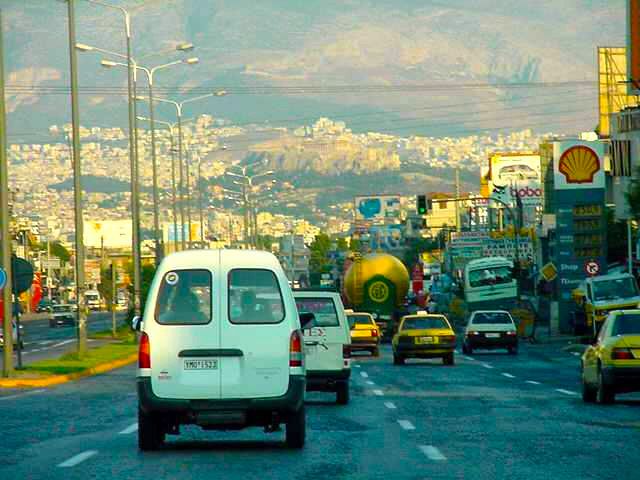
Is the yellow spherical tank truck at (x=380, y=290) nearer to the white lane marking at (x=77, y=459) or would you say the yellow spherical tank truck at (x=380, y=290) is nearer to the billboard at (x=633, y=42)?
the billboard at (x=633, y=42)

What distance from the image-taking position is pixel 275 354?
1905 centimetres

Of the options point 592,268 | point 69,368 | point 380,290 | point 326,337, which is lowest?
point 69,368

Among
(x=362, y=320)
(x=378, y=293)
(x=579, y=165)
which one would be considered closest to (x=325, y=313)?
(x=362, y=320)

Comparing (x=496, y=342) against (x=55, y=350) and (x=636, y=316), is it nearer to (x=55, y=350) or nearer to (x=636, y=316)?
(x=55, y=350)

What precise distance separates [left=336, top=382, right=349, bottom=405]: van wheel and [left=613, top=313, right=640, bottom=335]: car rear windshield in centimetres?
454

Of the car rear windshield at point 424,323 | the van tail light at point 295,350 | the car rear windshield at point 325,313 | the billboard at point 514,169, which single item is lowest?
the car rear windshield at point 424,323

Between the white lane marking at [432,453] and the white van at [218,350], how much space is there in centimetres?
148

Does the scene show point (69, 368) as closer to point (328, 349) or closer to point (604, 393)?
point (328, 349)

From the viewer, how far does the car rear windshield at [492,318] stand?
196 feet

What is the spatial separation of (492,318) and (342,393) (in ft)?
103

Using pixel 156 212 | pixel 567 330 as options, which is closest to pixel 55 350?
pixel 156 212

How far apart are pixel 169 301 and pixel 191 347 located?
59 centimetres

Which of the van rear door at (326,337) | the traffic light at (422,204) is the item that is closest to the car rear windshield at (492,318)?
the traffic light at (422,204)

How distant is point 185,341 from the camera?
19047 millimetres
